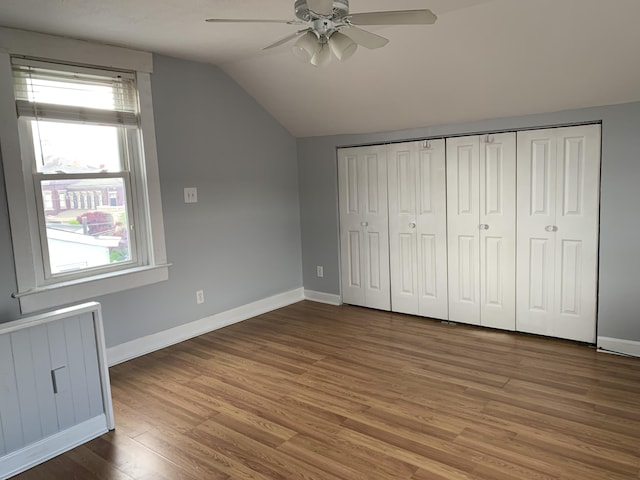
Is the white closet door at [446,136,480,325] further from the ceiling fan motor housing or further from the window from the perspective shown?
the window

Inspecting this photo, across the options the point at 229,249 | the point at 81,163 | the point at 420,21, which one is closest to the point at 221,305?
the point at 229,249

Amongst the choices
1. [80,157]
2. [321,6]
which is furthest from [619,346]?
[80,157]

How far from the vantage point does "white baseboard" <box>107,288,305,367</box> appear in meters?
3.64

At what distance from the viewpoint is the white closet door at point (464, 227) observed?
4004 mm

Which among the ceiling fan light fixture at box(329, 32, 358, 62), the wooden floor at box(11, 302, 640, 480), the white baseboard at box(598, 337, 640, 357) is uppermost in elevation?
the ceiling fan light fixture at box(329, 32, 358, 62)

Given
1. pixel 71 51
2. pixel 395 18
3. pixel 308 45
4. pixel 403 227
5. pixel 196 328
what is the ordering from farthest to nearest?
pixel 403 227, pixel 196 328, pixel 71 51, pixel 308 45, pixel 395 18

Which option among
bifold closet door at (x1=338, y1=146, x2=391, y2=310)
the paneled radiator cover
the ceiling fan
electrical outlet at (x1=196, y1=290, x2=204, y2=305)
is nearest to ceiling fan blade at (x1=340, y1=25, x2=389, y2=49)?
the ceiling fan

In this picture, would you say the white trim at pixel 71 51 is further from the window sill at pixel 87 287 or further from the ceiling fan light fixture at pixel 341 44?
the ceiling fan light fixture at pixel 341 44

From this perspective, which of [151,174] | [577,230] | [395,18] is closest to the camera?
[395,18]

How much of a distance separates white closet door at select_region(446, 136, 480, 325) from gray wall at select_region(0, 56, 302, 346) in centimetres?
177

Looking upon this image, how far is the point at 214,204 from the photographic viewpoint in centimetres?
429

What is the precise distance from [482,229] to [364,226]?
121 centimetres

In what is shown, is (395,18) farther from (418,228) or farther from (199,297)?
(199,297)

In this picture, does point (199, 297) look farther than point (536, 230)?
Yes
